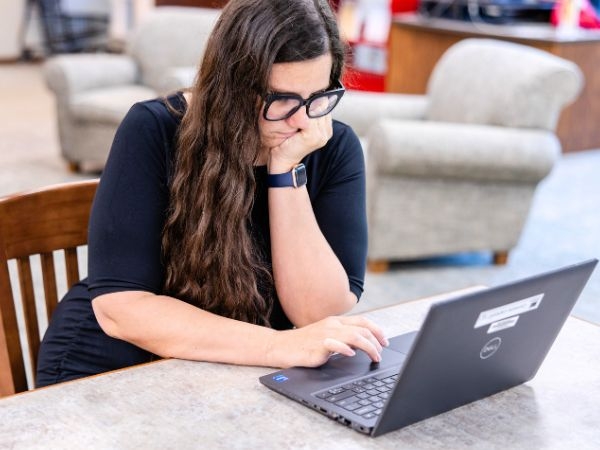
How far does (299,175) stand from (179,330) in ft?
1.14

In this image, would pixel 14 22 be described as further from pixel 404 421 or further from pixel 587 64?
pixel 404 421

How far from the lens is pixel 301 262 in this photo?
1.48 metres

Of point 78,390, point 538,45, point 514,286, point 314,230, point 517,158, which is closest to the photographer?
point 514,286

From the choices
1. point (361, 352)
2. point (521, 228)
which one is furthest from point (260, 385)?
point (521, 228)

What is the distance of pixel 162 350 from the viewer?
4.22ft

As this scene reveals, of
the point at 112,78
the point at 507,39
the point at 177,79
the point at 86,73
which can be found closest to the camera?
the point at 177,79

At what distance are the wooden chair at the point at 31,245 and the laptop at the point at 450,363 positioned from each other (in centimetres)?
48

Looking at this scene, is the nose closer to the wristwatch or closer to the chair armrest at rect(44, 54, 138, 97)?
the wristwatch

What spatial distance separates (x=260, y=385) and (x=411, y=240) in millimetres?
2427

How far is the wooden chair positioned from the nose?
39 cm

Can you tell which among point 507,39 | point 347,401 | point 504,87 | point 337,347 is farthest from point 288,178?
point 507,39

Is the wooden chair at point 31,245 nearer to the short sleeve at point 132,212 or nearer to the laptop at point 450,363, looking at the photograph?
the short sleeve at point 132,212

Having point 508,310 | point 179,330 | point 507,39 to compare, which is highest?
point 508,310

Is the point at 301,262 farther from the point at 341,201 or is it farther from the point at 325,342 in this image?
the point at 325,342
